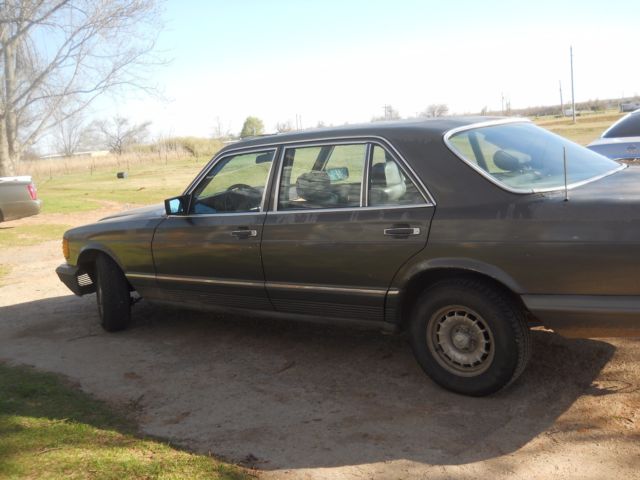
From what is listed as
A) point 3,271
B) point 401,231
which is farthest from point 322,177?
point 3,271

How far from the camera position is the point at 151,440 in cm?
355

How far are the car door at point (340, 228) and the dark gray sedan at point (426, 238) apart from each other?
0.4 inches

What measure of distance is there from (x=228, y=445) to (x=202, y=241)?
6.30 feet

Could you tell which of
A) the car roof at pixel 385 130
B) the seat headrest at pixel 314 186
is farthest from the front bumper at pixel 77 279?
the seat headrest at pixel 314 186

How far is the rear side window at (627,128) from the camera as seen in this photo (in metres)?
7.86

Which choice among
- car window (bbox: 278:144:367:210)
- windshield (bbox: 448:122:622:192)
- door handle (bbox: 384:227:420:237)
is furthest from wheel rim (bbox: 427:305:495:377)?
car window (bbox: 278:144:367:210)

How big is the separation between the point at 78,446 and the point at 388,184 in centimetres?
245

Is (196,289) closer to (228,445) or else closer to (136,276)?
(136,276)

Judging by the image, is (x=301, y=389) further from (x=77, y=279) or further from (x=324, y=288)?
(x=77, y=279)

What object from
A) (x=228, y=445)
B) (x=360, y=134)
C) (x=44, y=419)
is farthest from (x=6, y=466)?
(x=360, y=134)

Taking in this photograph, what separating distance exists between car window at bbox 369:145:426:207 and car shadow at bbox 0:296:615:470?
4.05ft

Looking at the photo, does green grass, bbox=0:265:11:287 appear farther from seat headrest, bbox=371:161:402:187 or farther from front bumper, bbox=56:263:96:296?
seat headrest, bbox=371:161:402:187

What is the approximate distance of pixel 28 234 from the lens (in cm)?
1411

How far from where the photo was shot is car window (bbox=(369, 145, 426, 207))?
156 inches
